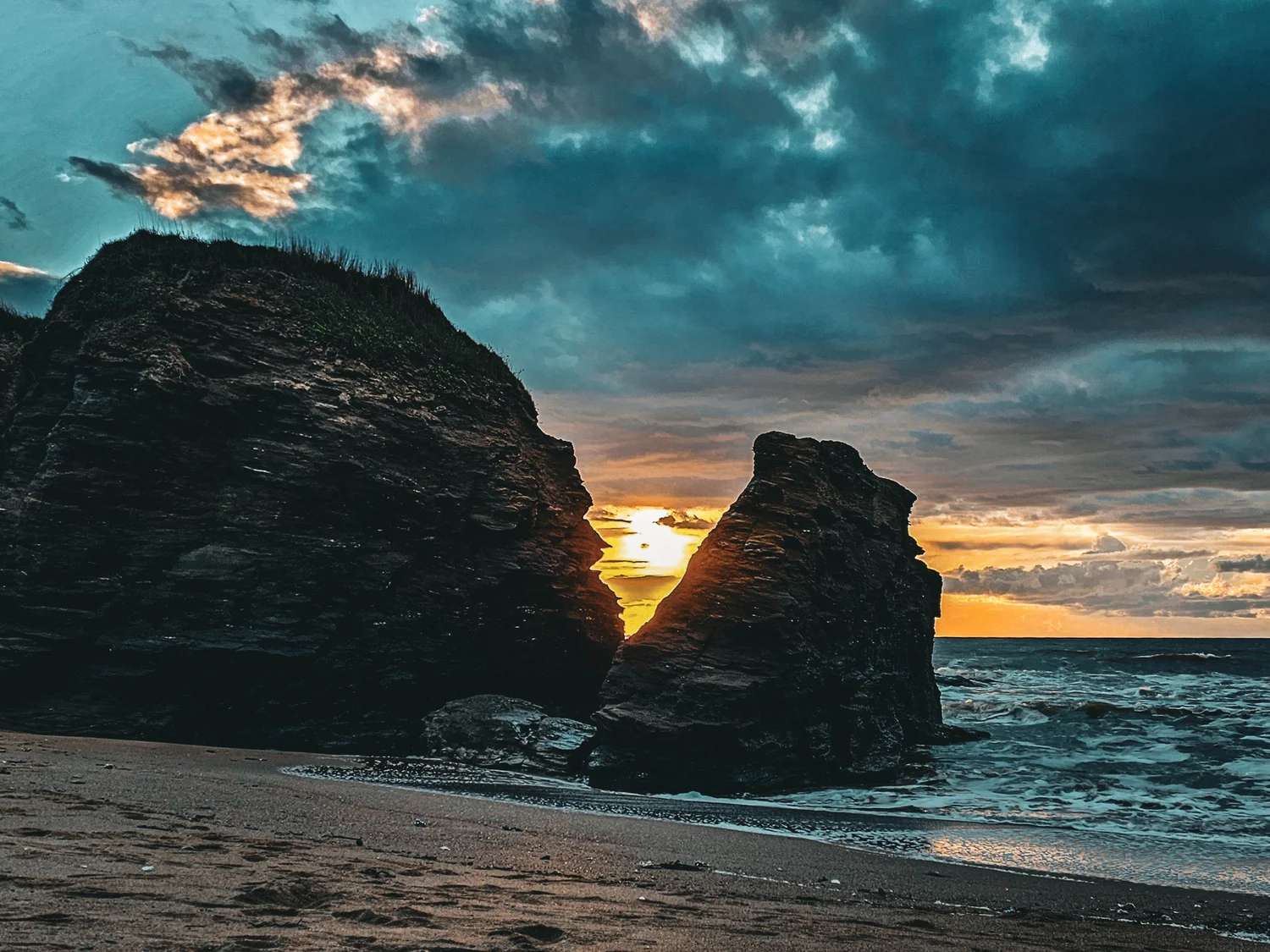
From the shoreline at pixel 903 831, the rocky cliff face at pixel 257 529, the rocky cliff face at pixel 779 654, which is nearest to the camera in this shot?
the shoreline at pixel 903 831

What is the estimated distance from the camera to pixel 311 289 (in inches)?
868

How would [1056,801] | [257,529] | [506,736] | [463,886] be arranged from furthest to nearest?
1. [257,529]
2. [506,736]
3. [1056,801]
4. [463,886]

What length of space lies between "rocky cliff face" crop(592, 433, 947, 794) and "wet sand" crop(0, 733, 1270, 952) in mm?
4851

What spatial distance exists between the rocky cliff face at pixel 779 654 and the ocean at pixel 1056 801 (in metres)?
1.04

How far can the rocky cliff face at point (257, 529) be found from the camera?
656 inches

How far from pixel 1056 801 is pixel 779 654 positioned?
5.18m

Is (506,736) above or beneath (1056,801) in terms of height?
A: above

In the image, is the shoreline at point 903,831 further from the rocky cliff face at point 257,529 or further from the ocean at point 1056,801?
the rocky cliff face at point 257,529

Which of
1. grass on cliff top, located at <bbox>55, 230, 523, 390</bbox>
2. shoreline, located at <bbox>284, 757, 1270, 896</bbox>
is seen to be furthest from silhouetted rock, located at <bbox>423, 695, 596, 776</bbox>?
grass on cliff top, located at <bbox>55, 230, 523, 390</bbox>

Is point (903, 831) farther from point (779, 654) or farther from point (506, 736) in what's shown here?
point (506, 736)

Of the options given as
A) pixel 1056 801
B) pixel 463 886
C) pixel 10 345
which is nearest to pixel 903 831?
pixel 1056 801

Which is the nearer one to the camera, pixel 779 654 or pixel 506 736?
pixel 779 654

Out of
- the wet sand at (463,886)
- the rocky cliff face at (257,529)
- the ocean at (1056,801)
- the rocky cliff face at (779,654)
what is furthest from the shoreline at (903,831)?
the rocky cliff face at (257,529)

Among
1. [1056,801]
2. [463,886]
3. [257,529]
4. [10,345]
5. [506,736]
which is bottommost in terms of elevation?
[1056,801]
